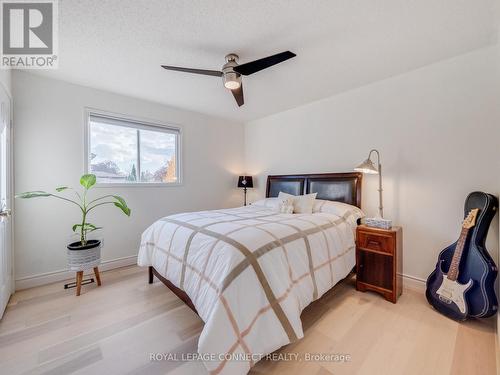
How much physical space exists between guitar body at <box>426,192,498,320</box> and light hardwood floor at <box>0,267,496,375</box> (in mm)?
144

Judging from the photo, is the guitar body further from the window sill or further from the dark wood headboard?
the window sill

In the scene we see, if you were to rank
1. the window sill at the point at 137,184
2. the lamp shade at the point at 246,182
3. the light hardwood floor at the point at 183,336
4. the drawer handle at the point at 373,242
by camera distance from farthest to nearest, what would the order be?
the lamp shade at the point at 246,182, the window sill at the point at 137,184, the drawer handle at the point at 373,242, the light hardwood floor at the point at 183,336

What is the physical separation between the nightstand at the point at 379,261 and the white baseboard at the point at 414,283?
0.22m

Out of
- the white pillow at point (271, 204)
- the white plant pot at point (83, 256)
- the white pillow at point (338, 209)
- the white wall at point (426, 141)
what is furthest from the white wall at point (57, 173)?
the white wall at point (426, 141)

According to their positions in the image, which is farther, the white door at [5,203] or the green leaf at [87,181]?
the green leaf at [87,181]

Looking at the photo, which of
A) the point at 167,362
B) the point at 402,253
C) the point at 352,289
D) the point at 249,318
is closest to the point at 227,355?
the point at 249,318

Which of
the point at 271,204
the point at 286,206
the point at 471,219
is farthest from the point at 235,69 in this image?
the point at 471,219

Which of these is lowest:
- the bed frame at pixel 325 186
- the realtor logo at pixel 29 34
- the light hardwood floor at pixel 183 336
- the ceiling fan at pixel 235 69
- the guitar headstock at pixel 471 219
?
the light hardwood floor at pixel 183 336

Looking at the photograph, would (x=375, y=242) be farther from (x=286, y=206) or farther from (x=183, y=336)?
(x=183, y=336)

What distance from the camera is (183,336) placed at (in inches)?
67.4

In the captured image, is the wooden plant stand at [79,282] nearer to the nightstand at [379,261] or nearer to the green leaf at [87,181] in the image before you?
the green leaf at [87,181]

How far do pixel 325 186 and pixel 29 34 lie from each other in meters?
3.57

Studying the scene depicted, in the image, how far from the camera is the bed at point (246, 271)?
1252 mm

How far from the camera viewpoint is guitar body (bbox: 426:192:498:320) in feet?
5.67
